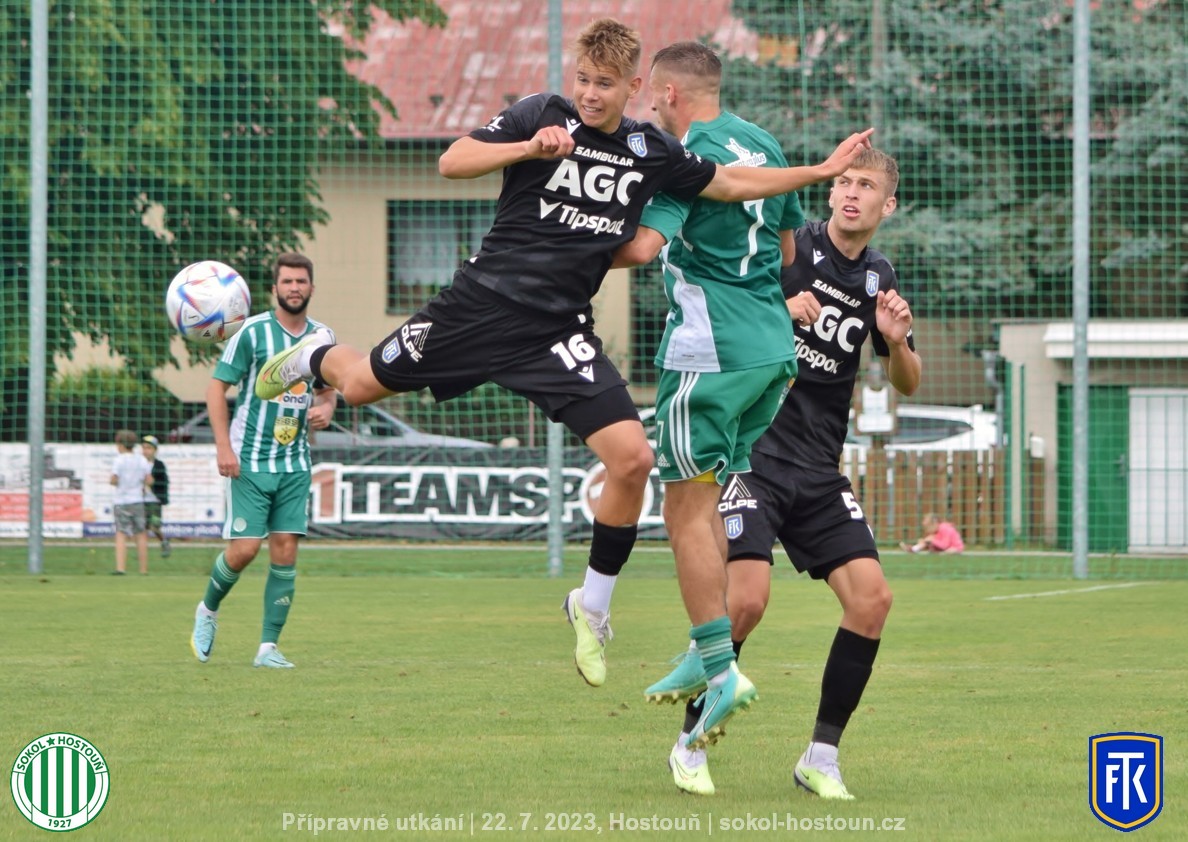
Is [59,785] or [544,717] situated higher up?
[59,785]

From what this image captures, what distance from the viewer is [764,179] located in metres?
6.54

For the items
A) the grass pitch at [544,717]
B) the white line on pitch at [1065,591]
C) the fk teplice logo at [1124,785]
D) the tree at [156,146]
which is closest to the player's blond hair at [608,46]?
the grass pitch at [544,717]

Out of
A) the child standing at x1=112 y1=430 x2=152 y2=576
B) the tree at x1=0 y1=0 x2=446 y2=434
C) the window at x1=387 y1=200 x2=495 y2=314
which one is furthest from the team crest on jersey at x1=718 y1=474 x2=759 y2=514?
the window at x1=387 y1=200 x2=495 y2=314

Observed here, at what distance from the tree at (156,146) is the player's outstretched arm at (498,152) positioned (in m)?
14.5

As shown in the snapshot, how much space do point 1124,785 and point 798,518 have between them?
5.49 ft

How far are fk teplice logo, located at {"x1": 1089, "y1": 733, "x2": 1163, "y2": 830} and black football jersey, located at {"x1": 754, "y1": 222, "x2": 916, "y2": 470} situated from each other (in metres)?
1.64

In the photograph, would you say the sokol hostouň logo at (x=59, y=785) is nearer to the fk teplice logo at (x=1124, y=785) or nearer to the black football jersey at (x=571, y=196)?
the black football jersey at (x=571, y=196)

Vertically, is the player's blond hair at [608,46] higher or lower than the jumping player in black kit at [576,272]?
higher

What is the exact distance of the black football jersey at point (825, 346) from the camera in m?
7.03

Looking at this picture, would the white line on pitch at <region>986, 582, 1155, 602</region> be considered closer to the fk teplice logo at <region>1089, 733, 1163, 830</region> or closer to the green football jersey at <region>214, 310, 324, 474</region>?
the green football jersey at <region>214, 310, 324, 474</region>

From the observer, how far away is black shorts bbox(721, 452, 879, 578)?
671 centimetres

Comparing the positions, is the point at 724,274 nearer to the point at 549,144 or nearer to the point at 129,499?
the point at 549,144

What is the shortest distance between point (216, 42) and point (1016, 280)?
1313 centimetres

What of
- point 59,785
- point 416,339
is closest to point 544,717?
point 416,339
